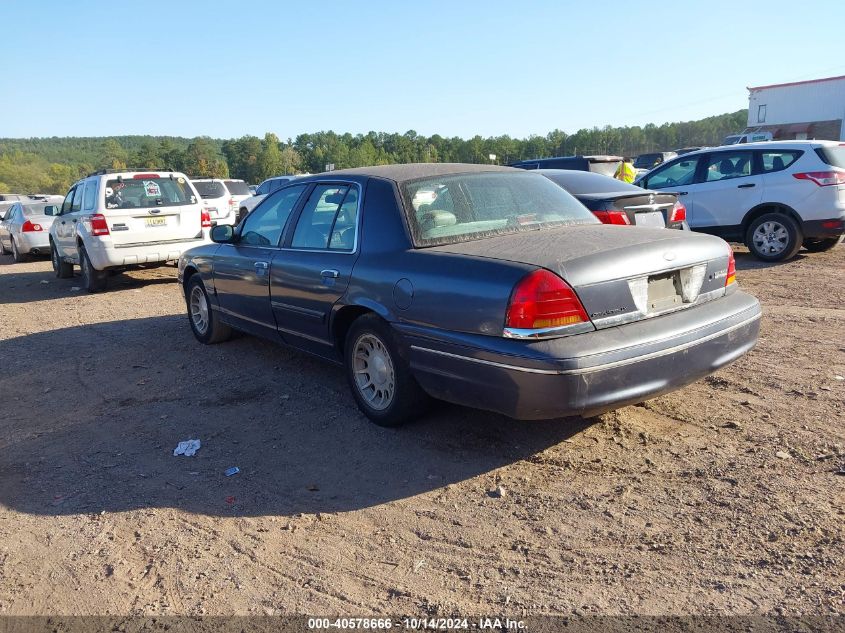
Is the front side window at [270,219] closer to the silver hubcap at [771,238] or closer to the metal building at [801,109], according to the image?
the silver hubcap at [771,238]

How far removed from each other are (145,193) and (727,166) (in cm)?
884

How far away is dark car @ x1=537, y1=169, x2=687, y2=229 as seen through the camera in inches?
294

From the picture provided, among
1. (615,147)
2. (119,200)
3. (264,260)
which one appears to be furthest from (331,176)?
(615,147)

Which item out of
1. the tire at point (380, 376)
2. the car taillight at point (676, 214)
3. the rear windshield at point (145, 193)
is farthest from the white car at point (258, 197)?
the tire at point (380, 376)

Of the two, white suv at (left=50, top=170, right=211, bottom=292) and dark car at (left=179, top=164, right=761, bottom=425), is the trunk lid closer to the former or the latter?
dark car at (left=179, top=164, right=761, bottom=425)

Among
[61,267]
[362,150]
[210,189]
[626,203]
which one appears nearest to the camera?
[626,203]

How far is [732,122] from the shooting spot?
99062 mm

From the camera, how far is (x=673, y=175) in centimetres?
1096

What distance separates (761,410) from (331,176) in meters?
3.35

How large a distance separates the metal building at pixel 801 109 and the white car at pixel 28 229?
123ft

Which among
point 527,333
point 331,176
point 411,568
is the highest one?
point 331,176

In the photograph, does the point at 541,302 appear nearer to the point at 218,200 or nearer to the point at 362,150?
the point at 218,200

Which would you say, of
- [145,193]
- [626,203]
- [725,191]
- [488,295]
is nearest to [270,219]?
[488,295]

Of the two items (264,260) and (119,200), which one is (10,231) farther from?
(264,260)
